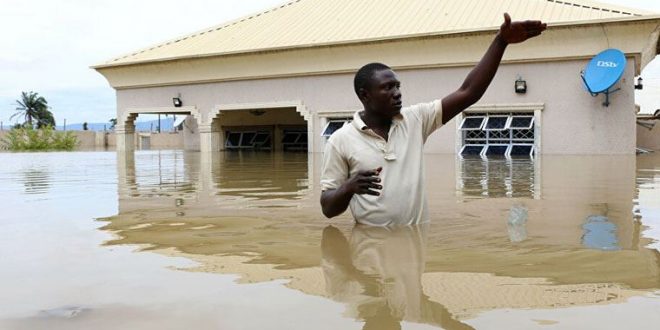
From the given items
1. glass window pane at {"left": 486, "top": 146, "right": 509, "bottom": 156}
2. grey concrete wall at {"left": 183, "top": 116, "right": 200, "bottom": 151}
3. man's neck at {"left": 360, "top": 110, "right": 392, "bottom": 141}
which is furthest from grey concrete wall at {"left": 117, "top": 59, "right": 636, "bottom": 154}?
man's neck at {"left": 360, "top": 110, "right": 392, "bottom": 141}

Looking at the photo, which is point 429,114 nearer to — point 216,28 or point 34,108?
point 216,28

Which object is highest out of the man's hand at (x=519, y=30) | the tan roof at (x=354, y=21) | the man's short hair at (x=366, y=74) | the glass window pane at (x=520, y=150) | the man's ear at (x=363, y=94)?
the tan roof at (x=354, y=21)

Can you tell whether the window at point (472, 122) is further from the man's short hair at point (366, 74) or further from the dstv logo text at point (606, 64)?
the man's short hair at point (366, 74)

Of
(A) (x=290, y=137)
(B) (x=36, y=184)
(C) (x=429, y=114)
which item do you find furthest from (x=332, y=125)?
(C) (x=429, y=114)

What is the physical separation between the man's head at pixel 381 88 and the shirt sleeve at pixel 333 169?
1.16 ft

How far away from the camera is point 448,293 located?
2.24 meters

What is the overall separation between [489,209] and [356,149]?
1769 mm

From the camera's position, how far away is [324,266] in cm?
281

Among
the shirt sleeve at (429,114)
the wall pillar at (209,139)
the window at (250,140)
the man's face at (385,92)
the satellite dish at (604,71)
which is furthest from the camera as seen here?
the window at (250,140)

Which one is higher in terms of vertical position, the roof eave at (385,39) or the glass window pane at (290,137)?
the roof eave at (385,39)

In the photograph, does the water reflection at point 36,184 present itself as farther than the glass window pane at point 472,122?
No

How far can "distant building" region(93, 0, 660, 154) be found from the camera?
52.4 feet

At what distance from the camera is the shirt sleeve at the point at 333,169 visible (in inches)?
145

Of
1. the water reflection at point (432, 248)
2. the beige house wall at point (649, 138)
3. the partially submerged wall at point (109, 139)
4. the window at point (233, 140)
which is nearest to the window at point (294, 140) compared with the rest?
the window at point (233, 140)
